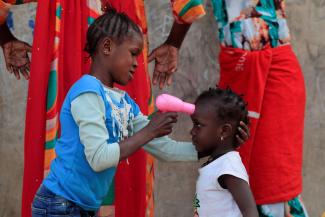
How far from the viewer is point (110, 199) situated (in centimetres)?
279

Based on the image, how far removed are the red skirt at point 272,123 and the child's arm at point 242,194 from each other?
67cm

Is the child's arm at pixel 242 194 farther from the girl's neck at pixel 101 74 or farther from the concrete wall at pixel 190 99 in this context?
the concrete wall at pixel 190 99

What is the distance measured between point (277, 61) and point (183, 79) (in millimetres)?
727

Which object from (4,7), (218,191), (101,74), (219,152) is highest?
(4,7)

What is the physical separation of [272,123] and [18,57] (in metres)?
1.16

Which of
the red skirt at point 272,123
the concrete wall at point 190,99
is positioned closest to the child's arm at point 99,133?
the red skirt at point 272,123

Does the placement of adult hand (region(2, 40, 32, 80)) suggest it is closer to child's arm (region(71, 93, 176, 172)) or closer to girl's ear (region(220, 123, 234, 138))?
child's arm (region(71, 93, 176, 172))

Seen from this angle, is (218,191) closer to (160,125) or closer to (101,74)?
(160,125)

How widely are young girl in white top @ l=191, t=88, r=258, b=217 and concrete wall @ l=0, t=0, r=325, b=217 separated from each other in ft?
3.78

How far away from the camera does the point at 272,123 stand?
2.83m

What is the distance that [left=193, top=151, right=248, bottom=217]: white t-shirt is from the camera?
2.20 metres

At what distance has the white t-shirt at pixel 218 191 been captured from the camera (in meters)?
2.20

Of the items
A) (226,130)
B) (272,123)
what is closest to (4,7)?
(226,130)

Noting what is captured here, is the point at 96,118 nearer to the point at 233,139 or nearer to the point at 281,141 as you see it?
the point at 233,139
